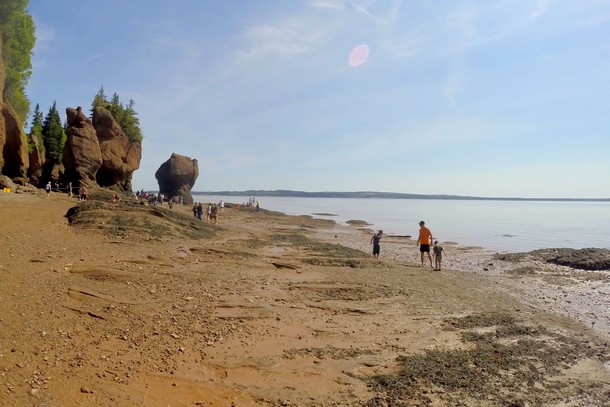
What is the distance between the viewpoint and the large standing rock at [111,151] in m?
45.1

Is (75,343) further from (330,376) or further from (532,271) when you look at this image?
(532,271)

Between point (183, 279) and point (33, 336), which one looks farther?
point (183, 279)

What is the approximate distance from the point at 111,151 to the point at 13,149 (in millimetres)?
11438

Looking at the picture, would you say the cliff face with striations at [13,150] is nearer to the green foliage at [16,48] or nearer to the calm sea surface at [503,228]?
the green foliage at [16,48]

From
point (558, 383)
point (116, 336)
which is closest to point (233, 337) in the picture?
point (116, 336)

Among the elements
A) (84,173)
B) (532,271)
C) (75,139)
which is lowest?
(532,271)

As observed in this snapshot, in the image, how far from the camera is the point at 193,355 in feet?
25.1

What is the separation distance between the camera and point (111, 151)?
1784 inches

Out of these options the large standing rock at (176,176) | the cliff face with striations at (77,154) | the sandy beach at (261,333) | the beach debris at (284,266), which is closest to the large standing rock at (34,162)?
the cliff face with striations at (77,154)

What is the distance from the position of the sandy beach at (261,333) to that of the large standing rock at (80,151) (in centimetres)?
2515

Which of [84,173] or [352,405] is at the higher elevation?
[84,173]

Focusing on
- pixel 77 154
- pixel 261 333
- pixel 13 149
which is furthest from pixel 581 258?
pixel 13 149

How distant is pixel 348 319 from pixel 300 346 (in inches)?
92.4

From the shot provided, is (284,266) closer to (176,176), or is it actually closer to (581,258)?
(581,258)
